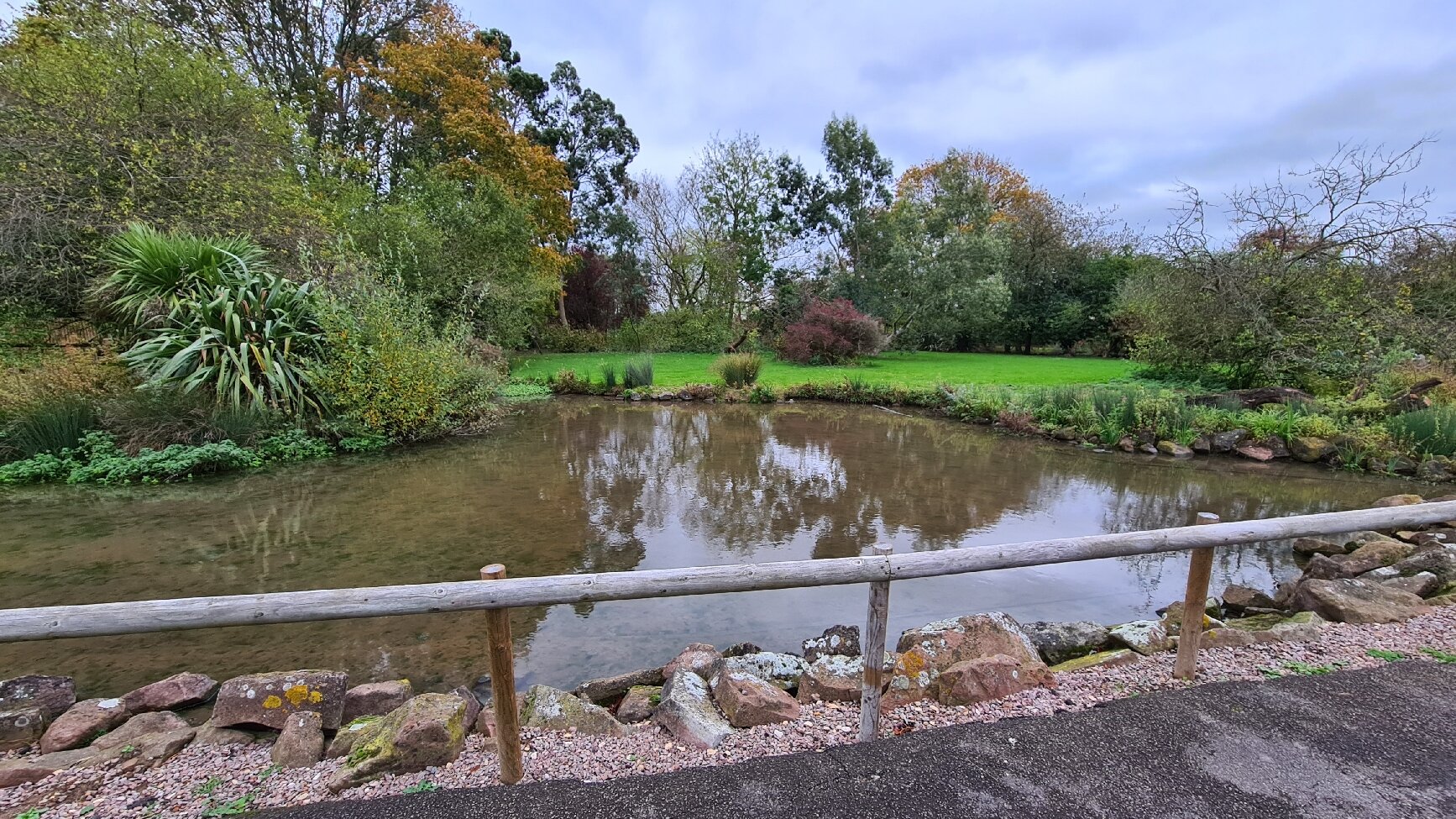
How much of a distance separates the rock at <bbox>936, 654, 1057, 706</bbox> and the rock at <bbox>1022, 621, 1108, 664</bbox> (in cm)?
58

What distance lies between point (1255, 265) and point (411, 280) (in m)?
17.1

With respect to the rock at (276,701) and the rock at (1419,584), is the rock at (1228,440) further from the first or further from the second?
the rock at (276,701)

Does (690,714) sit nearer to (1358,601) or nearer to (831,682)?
(831,682)

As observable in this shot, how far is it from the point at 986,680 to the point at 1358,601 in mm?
2609

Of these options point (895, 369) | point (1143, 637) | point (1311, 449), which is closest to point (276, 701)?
point (1143, 637)

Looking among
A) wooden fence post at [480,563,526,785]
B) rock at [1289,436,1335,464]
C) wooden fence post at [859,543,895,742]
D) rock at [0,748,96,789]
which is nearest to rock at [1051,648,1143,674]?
wooden fence post at [859,543,895,742]

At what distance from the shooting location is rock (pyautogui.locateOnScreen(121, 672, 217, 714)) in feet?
9.53

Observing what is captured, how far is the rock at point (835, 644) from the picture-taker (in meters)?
3.36

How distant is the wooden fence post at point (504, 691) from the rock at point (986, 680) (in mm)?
1841

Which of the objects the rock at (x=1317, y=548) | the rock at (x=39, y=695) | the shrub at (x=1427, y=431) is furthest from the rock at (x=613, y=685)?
the shrub at (x=1427, y=431)

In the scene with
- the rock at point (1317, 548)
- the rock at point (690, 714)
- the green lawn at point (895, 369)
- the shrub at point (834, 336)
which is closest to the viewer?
the rock at point (690, 714)

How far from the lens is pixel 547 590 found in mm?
2117

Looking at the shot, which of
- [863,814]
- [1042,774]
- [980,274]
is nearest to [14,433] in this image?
[863,814]

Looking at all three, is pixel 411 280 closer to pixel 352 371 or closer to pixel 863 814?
pixel 352 371
